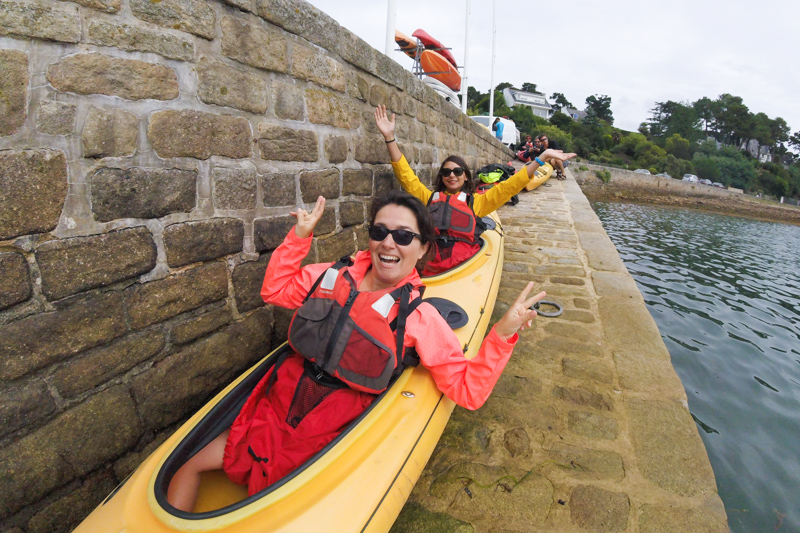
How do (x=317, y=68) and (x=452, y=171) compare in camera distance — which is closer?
(x=317, y=68)

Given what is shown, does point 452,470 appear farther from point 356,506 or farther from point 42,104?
point 42,104

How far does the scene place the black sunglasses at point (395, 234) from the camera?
6.02ft

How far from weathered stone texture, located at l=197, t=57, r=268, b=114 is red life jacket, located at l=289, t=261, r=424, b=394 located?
43.3 inches

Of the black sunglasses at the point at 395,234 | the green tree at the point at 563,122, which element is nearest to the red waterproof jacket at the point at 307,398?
the black sunglasses at the point at 395,234

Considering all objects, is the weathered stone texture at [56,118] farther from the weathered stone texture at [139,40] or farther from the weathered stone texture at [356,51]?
the weathered stone texture at [356,51]

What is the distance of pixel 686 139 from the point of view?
54219 millimetres

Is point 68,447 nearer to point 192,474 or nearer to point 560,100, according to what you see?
point 192,474

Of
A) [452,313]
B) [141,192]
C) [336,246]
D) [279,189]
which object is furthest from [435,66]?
[141,192]

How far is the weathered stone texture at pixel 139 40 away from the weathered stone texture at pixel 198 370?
4.39 feet

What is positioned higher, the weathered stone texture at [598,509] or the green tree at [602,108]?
the green tree at [602,108]

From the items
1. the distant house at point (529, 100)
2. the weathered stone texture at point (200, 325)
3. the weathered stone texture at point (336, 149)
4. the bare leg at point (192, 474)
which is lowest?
the bare leg at point (192, 474)

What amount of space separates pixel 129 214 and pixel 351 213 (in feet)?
5.77

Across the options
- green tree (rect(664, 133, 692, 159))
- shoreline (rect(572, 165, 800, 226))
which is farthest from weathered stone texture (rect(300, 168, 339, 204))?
green tree (rect(664, 133, 692, 159))

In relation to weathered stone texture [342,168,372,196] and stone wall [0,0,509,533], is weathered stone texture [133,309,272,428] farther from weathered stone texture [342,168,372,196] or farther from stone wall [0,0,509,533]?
weathered stone texture [342,168,372,196]
